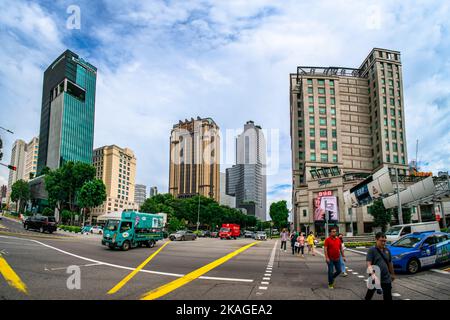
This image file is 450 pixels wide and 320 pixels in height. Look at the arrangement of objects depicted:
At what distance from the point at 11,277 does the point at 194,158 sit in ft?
405

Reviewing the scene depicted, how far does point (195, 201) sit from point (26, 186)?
64155 millimetres

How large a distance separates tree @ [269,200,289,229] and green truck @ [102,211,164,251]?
A: 68.5 meters

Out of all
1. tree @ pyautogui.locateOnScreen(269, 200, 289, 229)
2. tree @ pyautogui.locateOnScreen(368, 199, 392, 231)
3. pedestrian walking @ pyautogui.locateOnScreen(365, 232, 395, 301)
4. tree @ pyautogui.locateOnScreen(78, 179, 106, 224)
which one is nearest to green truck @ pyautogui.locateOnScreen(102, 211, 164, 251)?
pedestrian walking @ pyautogui.locateOnScreen(365, 232, 395, 301)

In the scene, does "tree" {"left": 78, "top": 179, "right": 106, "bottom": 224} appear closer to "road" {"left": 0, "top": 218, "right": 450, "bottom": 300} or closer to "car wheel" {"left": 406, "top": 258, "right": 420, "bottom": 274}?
"road" {"left": 0, "top": 218, "right": 450, "bottom": 300}

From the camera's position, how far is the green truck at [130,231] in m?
19.9

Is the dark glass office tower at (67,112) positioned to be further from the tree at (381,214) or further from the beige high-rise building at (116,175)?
the tree at (381,214)

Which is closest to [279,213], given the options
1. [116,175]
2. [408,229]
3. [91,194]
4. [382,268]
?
[91,194]

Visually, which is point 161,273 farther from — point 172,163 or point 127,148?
point 127,148

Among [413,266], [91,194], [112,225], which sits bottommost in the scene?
[413,266]

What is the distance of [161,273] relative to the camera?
10.5m

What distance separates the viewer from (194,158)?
132 metres

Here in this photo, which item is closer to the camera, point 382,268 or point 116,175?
point 382,268

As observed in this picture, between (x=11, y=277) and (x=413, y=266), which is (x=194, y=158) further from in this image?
(x=11, y=277)
